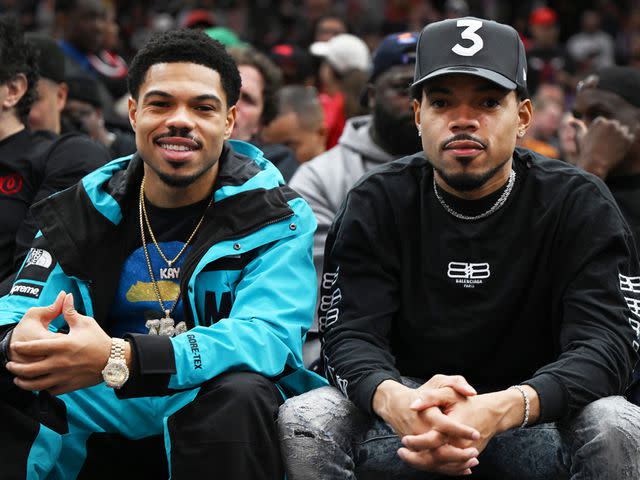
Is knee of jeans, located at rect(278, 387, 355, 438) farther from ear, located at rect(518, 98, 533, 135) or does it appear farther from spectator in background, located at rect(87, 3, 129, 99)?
spectator in background, located at rect(87, 3, 129, 99)

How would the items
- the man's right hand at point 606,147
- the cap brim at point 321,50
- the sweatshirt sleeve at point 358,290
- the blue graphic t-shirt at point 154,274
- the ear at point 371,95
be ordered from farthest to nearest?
the cap brim at point 321,50 < the ear at point 371,95 < the man's right hand at point 606,147 < the blue graphic t-shirt at point 154,274 < the sweatshirt sleeve at point 358,290

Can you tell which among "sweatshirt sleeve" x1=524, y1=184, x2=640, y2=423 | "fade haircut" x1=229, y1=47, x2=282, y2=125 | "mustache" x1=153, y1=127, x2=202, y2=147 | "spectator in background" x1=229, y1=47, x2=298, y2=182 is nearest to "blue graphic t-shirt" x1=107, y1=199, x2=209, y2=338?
"mustache" x1=153, y1=127, x2=202, y2=147

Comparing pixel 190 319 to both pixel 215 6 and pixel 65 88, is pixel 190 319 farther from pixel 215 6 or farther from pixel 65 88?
pixel 215 6

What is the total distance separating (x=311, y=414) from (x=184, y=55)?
52.3 inches

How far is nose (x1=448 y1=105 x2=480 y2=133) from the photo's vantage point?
3.21 meters

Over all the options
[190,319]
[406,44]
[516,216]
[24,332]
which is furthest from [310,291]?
[406,44]

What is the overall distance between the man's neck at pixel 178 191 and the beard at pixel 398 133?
1518 mm

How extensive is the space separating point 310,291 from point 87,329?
77 cm

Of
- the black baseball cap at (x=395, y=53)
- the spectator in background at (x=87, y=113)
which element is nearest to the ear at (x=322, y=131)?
the spectator in background at (x=87, y=113)

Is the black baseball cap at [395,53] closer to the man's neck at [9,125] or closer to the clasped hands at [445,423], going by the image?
the man's neck at [9,125]

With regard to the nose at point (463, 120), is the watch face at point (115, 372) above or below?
below

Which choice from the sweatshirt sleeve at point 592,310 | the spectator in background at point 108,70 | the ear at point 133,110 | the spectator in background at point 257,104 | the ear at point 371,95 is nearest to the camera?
the sweatshirt sleeve at point 592,310

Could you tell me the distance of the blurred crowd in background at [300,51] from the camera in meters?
5.87

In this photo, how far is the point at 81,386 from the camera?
304 centimetres
